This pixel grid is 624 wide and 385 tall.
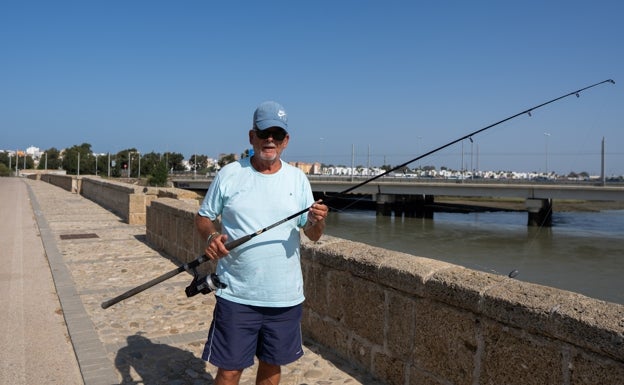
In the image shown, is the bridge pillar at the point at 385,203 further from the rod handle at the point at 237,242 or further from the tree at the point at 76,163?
the tree at the point at 76,163

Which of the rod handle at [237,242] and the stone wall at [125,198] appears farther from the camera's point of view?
the stone wall at [125,198]

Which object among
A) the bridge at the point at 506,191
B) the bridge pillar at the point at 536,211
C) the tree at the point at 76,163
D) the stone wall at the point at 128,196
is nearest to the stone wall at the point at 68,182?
the stone wall at the point at 128,196

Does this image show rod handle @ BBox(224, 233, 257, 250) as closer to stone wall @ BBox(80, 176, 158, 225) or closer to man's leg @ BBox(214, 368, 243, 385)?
man's leg @ BBox(214, 368, 243, 385)

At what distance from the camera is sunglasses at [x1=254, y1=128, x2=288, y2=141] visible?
8.05 ft

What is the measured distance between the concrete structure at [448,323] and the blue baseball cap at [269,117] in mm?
1300

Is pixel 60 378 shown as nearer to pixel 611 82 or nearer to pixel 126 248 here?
pixel 611 82

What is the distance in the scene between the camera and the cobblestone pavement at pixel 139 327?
3529 mm

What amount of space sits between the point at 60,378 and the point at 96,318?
138cm

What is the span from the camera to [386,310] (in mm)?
3369

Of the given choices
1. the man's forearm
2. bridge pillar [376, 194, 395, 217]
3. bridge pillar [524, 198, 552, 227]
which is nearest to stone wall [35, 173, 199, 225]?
the man's forearm

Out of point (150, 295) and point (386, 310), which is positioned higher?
point (386, 310)

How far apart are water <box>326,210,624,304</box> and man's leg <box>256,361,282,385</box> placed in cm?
1269

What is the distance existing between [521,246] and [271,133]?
100ft

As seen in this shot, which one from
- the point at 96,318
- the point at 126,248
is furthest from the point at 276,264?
the point at 126,248
